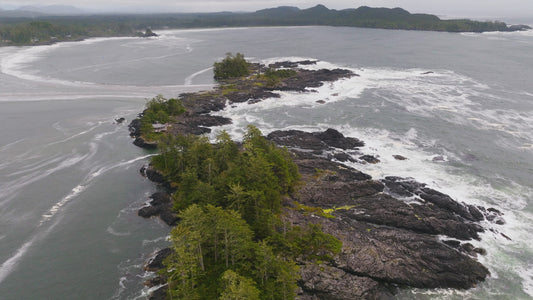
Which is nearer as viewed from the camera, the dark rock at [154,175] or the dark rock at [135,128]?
the dark rock at [154,175]

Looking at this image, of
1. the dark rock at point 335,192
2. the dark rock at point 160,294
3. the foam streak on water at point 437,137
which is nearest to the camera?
the dark rock at point 160,294

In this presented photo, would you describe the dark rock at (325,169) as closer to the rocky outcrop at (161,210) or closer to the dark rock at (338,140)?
the dark rock at (338,140)

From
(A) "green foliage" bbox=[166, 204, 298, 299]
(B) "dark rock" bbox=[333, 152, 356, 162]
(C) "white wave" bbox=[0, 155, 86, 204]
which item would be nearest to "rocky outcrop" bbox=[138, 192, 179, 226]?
(A) "green foliage" bbox=[166, 204, 298, 299]

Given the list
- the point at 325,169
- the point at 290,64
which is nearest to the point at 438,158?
the point at 325,169

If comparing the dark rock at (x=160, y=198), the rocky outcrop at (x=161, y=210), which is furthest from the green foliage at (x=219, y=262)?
A: the dark rock at (x=160, y=198)

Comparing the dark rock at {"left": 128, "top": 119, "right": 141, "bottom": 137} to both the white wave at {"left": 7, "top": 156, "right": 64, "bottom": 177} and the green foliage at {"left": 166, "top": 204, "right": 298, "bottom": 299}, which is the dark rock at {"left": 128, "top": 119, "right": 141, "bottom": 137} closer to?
the white wave at {"left": 7, "top": 156, "right": 64, "bottom": 177}

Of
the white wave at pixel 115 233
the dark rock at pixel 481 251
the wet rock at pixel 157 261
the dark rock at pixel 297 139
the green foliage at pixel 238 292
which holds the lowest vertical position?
the white wave at pixel 115 233

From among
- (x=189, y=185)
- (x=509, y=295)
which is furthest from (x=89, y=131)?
(x=509, y=295)
